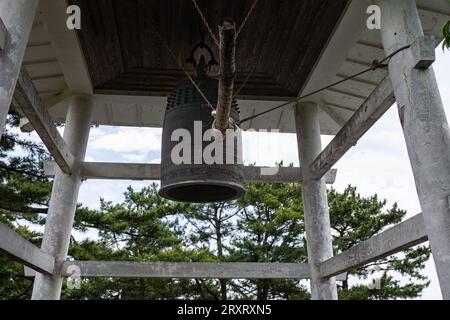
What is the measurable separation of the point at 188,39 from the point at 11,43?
2.07 meters

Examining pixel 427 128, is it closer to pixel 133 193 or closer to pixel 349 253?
pixel 349 253

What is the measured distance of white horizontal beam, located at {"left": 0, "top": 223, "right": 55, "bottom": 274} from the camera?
2.48 meters

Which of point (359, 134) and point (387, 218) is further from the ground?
point (387, 218)

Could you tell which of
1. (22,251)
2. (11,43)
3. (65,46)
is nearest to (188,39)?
(65,46)

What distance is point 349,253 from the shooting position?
3.34 meters

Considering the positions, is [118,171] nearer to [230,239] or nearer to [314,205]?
[314,205]

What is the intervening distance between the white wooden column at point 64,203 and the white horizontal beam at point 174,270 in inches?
6.7

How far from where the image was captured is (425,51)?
7.25 ft

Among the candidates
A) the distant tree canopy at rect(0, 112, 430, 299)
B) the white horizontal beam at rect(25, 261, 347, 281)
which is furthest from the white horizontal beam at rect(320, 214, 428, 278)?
the distant tree canopy at rect(0, 112, 430, 299)

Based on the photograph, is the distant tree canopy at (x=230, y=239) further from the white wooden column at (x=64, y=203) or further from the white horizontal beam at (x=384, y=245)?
the white horizontal beam at (x=384, y=245)

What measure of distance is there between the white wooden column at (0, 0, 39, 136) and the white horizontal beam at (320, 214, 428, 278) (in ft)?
8.05

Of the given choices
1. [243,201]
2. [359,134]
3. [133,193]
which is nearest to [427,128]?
[359,134]

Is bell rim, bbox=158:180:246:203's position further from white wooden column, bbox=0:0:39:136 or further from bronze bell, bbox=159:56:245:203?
white wooden column, bbox=0:0:39:136
